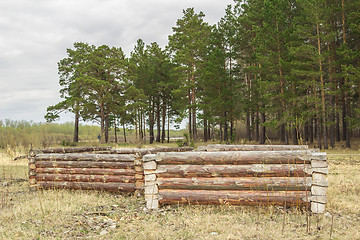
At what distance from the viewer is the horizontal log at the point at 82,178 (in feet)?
24.6

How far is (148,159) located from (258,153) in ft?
8.29

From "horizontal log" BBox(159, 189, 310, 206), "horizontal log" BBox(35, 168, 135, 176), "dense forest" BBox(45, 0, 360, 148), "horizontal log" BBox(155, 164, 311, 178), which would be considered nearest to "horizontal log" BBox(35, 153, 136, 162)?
"horizontal log" BBox(35, 168, 135, 176)

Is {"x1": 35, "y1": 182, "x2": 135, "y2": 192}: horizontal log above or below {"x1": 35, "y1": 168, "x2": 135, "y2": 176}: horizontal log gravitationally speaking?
below

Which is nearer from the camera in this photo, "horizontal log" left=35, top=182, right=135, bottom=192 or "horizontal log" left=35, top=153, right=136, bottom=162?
"horizontal log" left=35, top=182, right=135, bottom=192

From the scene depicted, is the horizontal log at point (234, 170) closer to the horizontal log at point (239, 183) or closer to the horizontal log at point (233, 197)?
the horizontal log at point (239, 183)

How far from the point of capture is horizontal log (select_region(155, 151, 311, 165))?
5.59 meters

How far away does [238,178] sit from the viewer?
5.77 metres

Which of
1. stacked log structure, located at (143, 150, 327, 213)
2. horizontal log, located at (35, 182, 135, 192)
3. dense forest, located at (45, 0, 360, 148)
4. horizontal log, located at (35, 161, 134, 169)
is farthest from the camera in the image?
dense forest, located at (45, 0, 360, 148)

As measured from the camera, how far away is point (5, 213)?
5.73 meters

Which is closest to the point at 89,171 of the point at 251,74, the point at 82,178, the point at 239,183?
the point at 82,178

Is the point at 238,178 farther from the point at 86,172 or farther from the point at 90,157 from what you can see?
the point at 86,172

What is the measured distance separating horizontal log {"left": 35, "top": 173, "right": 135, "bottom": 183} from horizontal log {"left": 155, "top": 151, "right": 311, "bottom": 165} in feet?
6.35

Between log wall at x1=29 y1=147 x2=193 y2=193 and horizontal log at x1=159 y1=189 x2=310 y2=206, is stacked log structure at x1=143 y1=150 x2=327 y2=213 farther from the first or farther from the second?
log wall at x1=29 y1=147 x2=193 y2=193

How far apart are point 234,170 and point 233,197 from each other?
0.59 m
